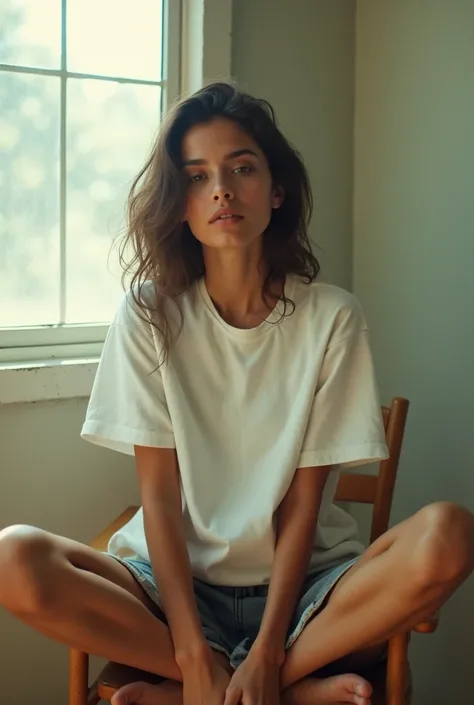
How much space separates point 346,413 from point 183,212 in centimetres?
42

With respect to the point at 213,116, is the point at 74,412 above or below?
below

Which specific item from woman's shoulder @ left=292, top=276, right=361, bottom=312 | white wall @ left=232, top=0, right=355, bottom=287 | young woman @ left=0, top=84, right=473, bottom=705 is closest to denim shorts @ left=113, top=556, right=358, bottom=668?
young woman @ left=0, top=84, right=473, bottom=705

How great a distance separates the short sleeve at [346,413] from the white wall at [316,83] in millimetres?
522

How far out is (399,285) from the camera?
179 centimetres

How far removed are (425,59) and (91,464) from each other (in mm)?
1020

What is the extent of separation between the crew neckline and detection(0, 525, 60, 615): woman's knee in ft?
1.57

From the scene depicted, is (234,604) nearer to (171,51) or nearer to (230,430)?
(230,430)

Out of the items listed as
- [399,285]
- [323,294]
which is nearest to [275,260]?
[323,294]

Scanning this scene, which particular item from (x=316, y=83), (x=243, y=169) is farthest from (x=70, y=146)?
(x=316, y=83)

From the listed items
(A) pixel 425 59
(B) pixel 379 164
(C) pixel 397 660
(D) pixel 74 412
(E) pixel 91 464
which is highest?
(A) pixel 425 59

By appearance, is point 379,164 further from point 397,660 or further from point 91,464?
point 397,660

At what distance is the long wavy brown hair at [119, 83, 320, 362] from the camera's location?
4.63 feet

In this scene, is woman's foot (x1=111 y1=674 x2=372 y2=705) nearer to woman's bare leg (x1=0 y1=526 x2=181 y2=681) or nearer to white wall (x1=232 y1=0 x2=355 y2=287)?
woman's bare leg (x1=0 y1=526 x2=181 y2=681)

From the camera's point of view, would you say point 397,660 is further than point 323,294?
No
